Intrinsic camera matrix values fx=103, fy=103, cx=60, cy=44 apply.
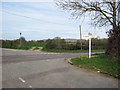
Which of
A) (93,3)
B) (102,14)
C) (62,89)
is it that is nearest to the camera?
(62,89)

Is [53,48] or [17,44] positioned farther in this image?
[17,44]

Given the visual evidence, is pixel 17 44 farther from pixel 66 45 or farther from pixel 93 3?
pixel 93 3

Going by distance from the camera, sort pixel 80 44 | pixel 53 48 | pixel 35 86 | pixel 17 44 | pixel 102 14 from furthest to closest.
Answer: pixel 17 44 → pixel 80 44 → pixel 53 48 → pixel 102 14 → pixel 35 86

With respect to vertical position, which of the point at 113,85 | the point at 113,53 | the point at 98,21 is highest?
the point at 98,21

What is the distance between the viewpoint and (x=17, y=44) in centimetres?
2892

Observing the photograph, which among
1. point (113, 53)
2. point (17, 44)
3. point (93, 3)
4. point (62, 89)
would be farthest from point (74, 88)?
point (17, 44)

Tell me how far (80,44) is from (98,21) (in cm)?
1274

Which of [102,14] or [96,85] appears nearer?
[96,85]

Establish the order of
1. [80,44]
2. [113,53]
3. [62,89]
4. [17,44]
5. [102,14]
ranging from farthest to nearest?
[17,44] → [80,44] → [102,14] → [113,53] → [62,89]

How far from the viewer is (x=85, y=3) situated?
11.2m

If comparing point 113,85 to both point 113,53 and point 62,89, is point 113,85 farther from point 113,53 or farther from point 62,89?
point 113,53

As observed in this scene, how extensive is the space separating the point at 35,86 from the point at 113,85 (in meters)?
2.96

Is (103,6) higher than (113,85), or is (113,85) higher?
(103,6)

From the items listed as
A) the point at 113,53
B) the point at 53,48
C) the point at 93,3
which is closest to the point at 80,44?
the point at 53,48
